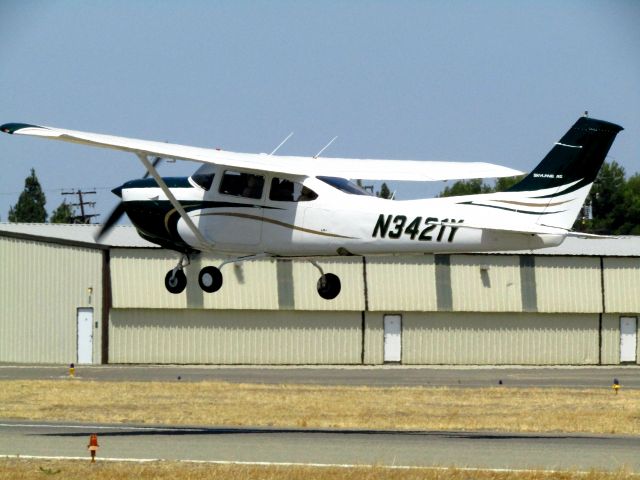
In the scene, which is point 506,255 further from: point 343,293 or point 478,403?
point 478,403

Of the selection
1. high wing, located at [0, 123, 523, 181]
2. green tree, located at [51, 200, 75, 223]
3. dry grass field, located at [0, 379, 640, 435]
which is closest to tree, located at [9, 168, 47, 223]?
green tree, located at [51, 200, 75, 223]

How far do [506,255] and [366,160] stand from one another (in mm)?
28926

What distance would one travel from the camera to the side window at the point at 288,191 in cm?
2634

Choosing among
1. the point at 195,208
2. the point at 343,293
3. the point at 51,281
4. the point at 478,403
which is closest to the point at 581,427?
the point at 478,403

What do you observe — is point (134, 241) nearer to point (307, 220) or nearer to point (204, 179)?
point (204, 179)

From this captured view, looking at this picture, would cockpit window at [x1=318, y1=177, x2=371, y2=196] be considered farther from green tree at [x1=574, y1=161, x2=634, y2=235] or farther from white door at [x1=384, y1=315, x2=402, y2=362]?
green tree at [x1=574, y1=161, x2=634, y2=235]

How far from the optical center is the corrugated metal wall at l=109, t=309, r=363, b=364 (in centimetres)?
5894

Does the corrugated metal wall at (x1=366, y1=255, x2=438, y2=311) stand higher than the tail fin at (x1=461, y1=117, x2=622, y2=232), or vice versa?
the tail fin at (x1=461, y1=117, x2=622, y2=232)

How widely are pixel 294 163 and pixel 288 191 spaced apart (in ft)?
4.71

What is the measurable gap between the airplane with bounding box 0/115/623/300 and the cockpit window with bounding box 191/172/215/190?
27mm

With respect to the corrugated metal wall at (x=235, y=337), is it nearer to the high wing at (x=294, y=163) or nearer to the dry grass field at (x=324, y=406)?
the dry grass field at (x=324, y=406)

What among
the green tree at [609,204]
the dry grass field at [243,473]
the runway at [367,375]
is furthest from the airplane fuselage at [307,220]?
the green tree at [609,204]

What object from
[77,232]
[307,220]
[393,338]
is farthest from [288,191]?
[77,232]

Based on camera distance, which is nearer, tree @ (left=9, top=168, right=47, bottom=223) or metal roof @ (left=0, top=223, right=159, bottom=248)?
metal roof @ (left=0, top=223, right=159, bottom=248)
